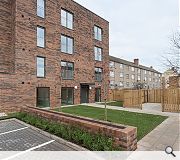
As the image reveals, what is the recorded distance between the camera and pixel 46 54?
20.5 m

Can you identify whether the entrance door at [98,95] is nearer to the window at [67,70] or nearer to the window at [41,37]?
the window at [67,70]

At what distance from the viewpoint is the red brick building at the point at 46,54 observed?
17.9 m

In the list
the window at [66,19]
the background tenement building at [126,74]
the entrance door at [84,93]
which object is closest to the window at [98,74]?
the entrance door at [84,93]

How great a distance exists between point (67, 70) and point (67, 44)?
3083mm

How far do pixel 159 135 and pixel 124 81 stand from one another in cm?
4587

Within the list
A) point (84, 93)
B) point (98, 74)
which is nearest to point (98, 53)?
point (98, 74)

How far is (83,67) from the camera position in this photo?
85.0 ft

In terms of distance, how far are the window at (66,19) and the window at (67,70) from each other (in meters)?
4.50

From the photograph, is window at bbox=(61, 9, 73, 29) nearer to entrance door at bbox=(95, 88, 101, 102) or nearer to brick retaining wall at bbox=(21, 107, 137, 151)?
entrance door at bbox=(95, 88, 101, 102)

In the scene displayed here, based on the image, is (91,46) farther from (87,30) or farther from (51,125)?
(51,125)

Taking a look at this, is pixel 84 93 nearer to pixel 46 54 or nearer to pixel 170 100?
pixel 46 54

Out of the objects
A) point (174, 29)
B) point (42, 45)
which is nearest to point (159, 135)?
point (174, 29)

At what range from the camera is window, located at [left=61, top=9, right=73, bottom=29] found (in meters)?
23.2

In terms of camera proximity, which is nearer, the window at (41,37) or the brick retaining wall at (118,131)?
the brick retaining wall at (118,131)
